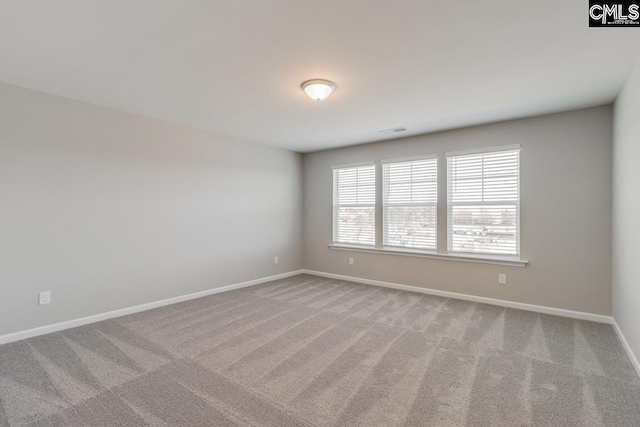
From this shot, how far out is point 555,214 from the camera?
3.75 m

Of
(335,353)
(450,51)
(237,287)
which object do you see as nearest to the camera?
(450,51)

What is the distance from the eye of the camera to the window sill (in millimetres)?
4021

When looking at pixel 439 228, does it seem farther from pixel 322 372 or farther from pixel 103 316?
pixel 103 316

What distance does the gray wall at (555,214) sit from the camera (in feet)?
11.5

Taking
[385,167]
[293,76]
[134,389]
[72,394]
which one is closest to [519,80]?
[293,76]

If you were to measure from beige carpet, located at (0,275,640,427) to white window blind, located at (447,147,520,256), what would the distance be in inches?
39.0

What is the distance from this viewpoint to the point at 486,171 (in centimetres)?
424

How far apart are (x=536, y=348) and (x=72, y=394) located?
3.83 meters

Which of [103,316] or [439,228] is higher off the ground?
[439,228]

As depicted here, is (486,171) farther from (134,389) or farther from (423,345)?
(134,389)

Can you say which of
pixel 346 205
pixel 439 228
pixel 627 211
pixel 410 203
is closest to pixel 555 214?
pixel 627 211

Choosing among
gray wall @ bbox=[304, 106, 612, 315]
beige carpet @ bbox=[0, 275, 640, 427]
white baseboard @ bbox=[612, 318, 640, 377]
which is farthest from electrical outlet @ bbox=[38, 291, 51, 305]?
white baseboard @ bbox=[612, 318, 640, 377]

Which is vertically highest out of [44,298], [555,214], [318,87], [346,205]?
[318,87]

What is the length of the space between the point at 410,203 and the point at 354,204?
3.55 ft
